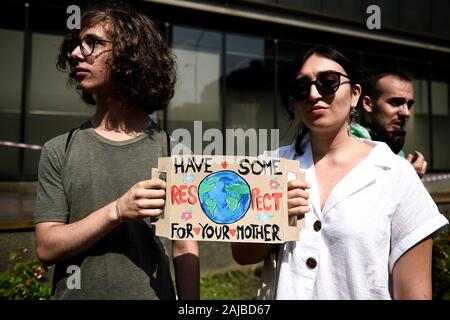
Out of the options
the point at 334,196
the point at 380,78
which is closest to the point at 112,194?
the point at 334,196

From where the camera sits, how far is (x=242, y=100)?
28.0 ft

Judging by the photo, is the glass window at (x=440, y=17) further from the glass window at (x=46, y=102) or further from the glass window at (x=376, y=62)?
the glass window at (x=46, y=102)

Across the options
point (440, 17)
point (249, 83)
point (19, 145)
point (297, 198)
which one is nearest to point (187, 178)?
point (297, 198)

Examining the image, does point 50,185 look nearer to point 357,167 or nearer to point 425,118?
point 357,167

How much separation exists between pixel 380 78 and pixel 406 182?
1.34 m

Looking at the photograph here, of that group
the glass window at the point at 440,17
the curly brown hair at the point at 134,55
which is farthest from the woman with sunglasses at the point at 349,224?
the glass window at the point at 440,17

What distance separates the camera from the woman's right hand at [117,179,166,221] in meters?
1.32

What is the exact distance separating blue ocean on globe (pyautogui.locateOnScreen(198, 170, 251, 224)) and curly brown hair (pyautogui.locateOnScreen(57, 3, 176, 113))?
0.52m

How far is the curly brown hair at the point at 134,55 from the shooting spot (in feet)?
5.27

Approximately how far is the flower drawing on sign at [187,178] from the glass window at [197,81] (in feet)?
20.5

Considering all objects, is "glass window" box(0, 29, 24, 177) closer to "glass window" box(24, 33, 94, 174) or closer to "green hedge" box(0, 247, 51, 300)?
"glass window" box(24, 33, 94, 174)

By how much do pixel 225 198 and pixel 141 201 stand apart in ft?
1.06

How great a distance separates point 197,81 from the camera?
26.0 ft

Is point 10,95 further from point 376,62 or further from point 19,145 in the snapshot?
point 376,62
